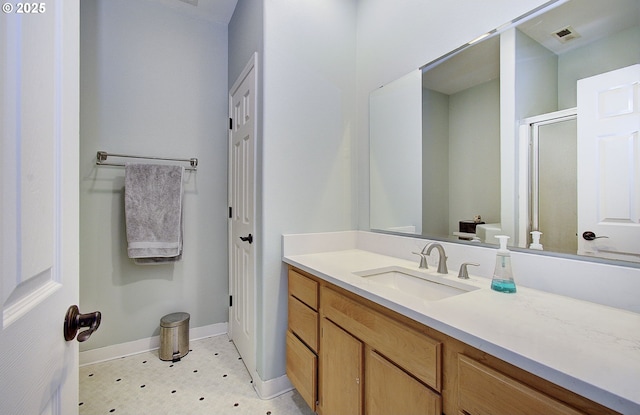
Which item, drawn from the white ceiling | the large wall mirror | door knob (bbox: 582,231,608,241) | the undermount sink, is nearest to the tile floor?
the undermount sink

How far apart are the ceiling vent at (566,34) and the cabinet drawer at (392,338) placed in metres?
1.10

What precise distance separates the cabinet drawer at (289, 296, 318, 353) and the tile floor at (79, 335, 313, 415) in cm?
45

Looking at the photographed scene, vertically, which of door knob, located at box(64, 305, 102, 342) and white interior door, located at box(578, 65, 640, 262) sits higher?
white interior door, located at box(578, 65, 640, 262)

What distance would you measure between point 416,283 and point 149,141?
2155mm

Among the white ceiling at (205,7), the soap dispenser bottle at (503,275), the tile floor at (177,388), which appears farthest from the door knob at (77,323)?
the white ceiling at (205,7)

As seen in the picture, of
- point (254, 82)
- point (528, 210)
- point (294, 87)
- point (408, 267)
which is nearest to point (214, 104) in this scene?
point (254, 82)

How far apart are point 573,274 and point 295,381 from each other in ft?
4.34

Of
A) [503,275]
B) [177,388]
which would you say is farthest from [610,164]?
[177,388]

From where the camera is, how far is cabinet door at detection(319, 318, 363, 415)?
1046 millimetres

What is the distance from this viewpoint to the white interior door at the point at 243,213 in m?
1.77

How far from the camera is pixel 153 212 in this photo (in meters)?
2.05

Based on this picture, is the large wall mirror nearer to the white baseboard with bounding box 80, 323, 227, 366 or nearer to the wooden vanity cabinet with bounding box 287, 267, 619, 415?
the wooden vanity cabinet with bounding box 287, 267, 619, 415

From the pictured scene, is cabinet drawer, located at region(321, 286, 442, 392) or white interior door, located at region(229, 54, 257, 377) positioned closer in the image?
cabinet drawer, located at region(321, 286, 442, 392)

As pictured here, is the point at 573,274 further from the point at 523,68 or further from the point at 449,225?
the point at 523,68
